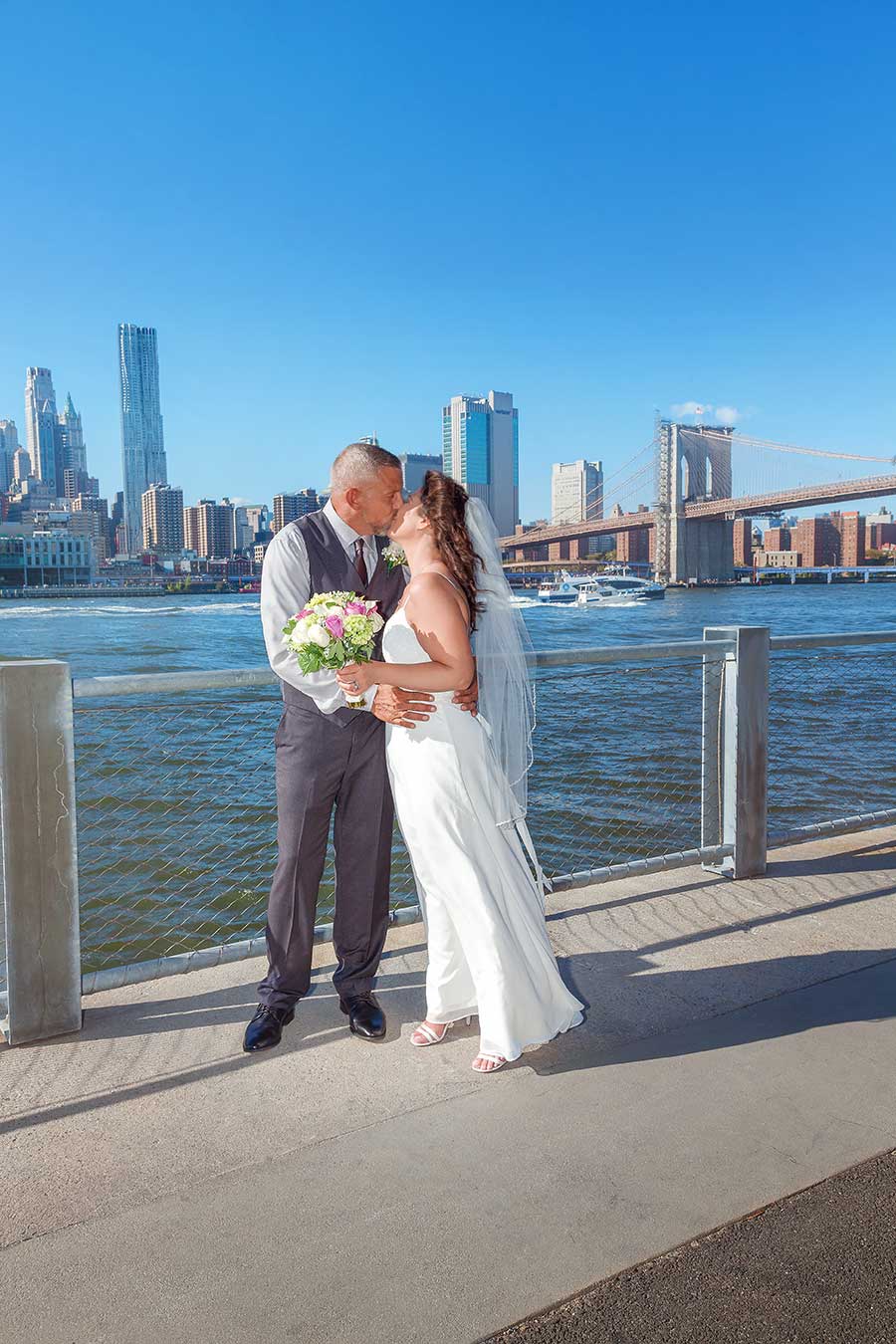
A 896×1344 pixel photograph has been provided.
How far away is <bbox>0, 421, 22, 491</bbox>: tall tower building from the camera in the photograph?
552ft

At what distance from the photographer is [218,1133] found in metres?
2.12

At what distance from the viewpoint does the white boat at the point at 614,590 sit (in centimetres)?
5700

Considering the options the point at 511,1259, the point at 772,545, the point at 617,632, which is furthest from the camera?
the point at 772,545

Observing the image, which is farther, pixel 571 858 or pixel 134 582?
pixel 134 582

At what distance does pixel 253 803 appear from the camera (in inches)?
294

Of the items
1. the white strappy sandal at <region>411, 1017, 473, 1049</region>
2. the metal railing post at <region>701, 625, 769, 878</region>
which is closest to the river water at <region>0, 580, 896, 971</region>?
the metal railing post at <region>701, 625, 769, 878</region>

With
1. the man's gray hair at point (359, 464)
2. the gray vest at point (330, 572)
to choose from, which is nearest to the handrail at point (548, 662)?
the gray vest at point (330, 572)

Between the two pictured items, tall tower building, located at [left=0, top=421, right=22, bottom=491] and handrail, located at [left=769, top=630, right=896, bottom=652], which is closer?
handrail, located at [left=769, top=630, right=896, bottom=652]

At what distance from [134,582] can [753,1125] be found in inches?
2944

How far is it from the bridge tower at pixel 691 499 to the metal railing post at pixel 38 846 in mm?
56124

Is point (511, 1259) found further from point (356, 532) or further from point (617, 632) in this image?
point (617, 632)

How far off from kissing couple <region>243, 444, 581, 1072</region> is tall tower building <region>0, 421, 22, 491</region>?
556 ft

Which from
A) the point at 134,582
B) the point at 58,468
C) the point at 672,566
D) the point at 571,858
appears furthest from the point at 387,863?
the point at 58,468

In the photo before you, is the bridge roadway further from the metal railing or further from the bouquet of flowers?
the bouquet of flowers
